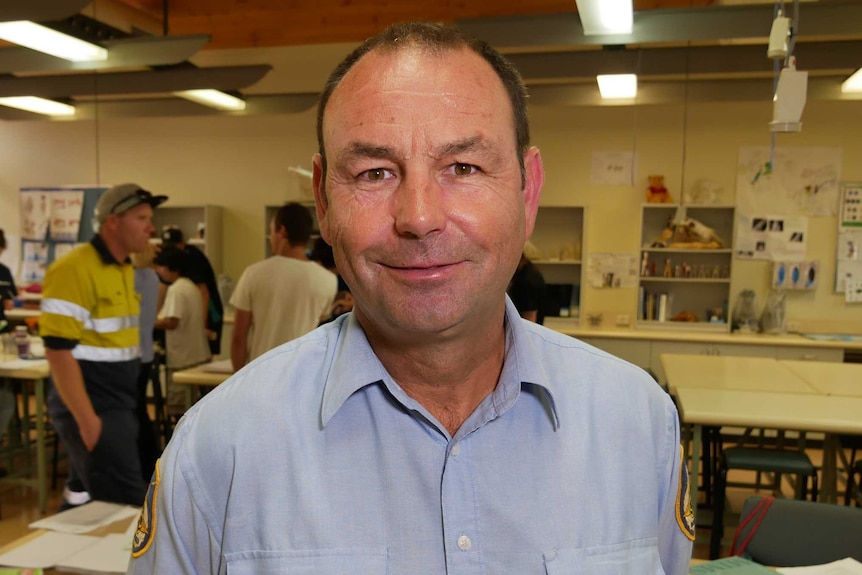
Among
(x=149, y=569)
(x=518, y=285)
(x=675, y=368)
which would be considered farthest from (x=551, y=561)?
(x=518, y=285)

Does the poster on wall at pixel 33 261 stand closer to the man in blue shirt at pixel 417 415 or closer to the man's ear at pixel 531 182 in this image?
the man in blue shirt at pixel 417 415

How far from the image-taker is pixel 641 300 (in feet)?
21.0

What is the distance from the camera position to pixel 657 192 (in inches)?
245

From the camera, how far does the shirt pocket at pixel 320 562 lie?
0.88m

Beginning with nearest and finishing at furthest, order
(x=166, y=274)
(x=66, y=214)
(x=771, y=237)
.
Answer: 1. (x=166, y=274)
2. (x=771, y=237)
3. (x=66, y=214)

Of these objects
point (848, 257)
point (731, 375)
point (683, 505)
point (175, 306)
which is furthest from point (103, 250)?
point (848, 257)

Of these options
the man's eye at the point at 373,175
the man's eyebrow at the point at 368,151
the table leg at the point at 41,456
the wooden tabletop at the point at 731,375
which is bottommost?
the table leg at the point at 41,456

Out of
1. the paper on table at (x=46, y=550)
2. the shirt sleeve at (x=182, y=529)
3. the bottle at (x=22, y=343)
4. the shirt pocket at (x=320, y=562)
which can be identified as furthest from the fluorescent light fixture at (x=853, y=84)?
the bottle at (x=22, y=343)

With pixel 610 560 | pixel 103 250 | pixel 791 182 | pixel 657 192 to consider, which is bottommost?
pixel 610 560

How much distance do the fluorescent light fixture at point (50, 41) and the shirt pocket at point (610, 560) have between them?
305cm

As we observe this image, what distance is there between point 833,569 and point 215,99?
4.37 m

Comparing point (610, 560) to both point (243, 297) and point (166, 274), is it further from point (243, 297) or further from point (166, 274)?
point (166, 274)

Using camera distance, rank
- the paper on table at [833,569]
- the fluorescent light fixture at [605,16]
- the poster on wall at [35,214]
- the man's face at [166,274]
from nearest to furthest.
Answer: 1. the paper on table at [833,569]
2. the fluorescent light fixture at [605,16]
3. the man's face at [166,274]
4. the poster on wall at [35,214]

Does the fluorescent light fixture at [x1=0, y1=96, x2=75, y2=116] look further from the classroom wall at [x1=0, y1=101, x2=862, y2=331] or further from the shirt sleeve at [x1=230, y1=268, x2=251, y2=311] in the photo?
the classroom wall at [x1=0, y1=101, x2=862, y2=331]
